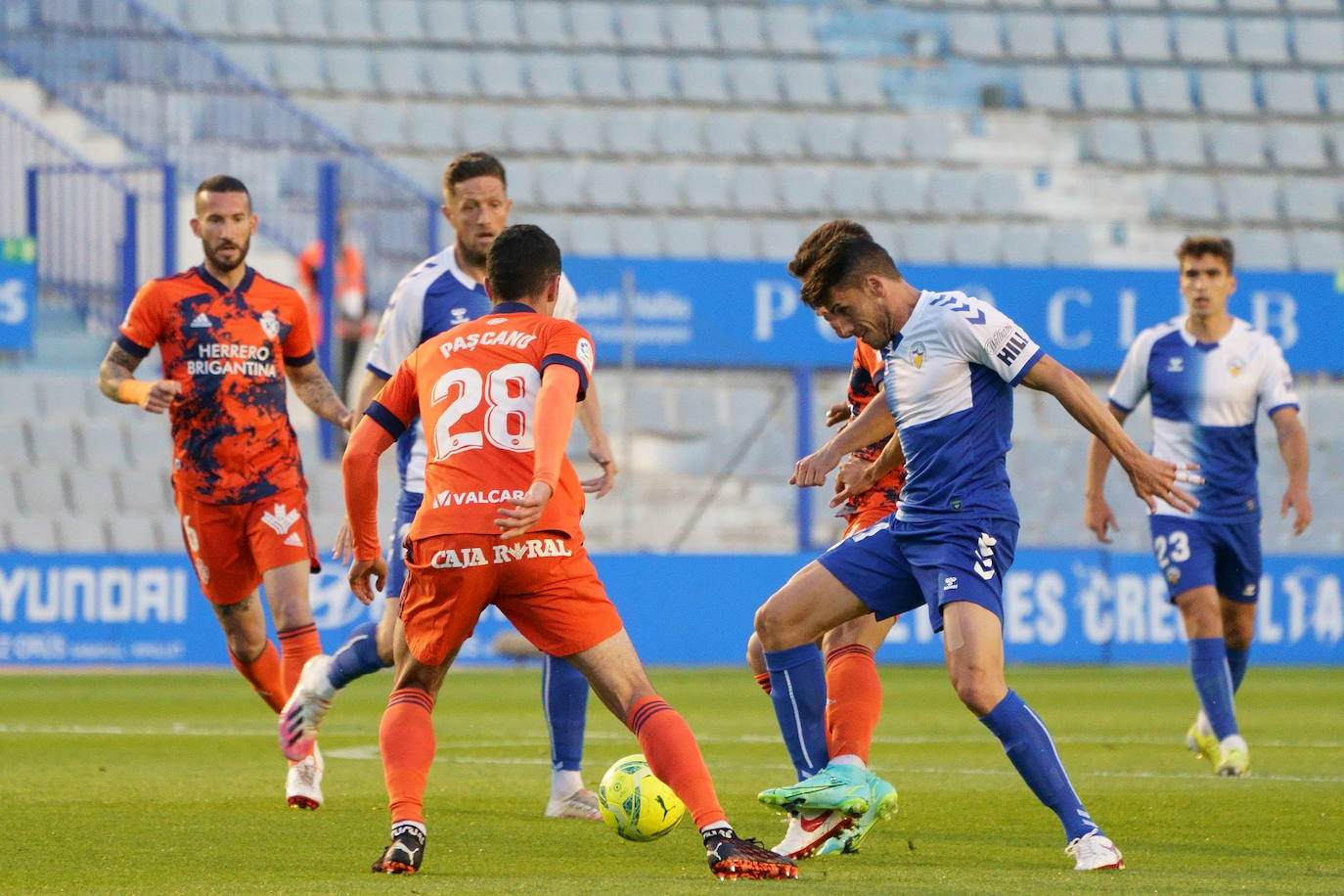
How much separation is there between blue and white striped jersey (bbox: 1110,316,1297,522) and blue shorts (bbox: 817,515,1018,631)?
3.33 meters

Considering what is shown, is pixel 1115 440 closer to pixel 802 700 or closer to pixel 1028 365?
pixel 1028 365

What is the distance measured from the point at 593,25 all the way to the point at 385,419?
18491mm

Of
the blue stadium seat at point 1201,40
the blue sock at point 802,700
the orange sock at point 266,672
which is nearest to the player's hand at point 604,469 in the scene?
the blue sock at point 802,700

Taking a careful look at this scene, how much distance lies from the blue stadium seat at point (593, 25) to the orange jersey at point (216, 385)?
15.9m

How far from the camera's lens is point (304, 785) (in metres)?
7.27

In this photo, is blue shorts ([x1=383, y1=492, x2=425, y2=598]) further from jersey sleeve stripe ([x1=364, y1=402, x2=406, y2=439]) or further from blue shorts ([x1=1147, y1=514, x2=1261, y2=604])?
blue shorts ([x1=1147, y1=514, x2=1261, y2=604])

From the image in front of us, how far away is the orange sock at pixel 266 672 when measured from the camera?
322 inches

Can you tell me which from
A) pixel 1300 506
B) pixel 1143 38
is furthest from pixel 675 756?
pixel 1143 38

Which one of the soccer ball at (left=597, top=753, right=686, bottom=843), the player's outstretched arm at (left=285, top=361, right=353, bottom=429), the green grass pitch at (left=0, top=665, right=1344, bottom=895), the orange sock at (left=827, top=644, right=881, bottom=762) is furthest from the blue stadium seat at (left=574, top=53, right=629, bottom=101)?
the soccer ball at (left=597, top=753, right=686, bottom=843)

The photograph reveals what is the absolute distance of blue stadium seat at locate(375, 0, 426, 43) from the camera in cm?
2283

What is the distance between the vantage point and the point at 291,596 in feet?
25.7

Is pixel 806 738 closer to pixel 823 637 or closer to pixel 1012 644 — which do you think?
pixel 823 637

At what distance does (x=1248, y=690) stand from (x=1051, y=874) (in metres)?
8.84

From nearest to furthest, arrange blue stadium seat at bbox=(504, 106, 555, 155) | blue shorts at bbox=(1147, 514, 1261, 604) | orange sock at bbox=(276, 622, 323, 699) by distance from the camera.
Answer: orange sock at bbox=(276, 622, 323, 699) < blue shorts at bbox=(1147, 514, 1261, 604) < blue stadium seat at bbox=(504, 106, 555, 155)
